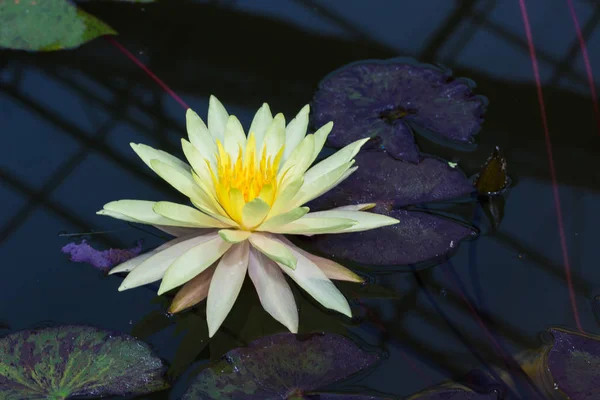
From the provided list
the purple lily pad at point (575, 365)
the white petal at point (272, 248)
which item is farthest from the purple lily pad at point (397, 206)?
the purple lily pad at point (575, 365)

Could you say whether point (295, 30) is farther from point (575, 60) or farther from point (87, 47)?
point (575, 60)

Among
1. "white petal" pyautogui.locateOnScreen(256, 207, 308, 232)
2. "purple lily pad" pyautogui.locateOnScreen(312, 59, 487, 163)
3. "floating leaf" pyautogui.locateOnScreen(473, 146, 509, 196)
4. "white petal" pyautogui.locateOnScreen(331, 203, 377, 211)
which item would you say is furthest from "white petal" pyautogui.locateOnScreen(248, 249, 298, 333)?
"floating leaf" pyautogui.locateOnScreen(473, 146, 509, 196)

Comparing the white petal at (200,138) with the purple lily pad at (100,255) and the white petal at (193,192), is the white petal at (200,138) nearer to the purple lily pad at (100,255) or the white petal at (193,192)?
the white petal at (193,192)

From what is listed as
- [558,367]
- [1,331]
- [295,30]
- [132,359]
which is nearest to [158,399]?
[132,359]

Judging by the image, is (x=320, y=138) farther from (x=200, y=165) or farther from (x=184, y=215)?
(x=184, y=215)

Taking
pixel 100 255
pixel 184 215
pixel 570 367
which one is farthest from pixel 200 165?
pixel 570 367

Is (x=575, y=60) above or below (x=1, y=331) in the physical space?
above
